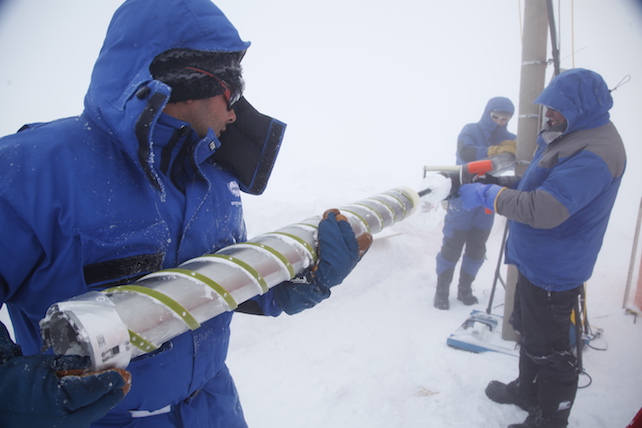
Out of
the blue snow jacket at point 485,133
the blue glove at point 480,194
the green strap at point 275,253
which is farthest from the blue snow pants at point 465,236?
the green strap at point 275,253

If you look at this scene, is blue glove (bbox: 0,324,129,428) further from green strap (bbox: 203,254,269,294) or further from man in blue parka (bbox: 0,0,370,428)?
green strap (bbox: 203,254,269,294)

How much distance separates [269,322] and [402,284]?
2069mm

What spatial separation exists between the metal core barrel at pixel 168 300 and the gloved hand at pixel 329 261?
6 centimetres

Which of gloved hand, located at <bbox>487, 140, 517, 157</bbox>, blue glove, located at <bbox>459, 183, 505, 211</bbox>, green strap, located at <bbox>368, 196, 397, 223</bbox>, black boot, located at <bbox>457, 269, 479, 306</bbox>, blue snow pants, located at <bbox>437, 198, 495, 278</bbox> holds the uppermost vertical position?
gloved hand, located at <bbox>487, 140, 517, 157</bbox>

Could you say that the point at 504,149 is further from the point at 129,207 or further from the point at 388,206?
the point at 129,207

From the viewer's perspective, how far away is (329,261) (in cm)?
145

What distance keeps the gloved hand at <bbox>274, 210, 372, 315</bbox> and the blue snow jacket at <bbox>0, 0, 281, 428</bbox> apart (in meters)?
0.43

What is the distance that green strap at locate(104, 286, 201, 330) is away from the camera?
0.96 meters

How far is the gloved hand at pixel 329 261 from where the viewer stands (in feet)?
4.78

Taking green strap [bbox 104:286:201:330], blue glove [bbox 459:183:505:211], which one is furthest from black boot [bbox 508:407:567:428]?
green strap [bbox 104:286:201:330]


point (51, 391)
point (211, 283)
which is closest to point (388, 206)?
point (211, 283)

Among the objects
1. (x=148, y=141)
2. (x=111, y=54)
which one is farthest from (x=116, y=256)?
(x=111, y=54)

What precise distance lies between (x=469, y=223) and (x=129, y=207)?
13.6 ft

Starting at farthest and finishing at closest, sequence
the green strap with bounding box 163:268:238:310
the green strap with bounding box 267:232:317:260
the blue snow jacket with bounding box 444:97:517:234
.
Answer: the blue snow jacket with bounding box 444:97:517:234 < the green strap with bounding box 267:232:317:260 < the green strap with bounding box 163:268:238:310
